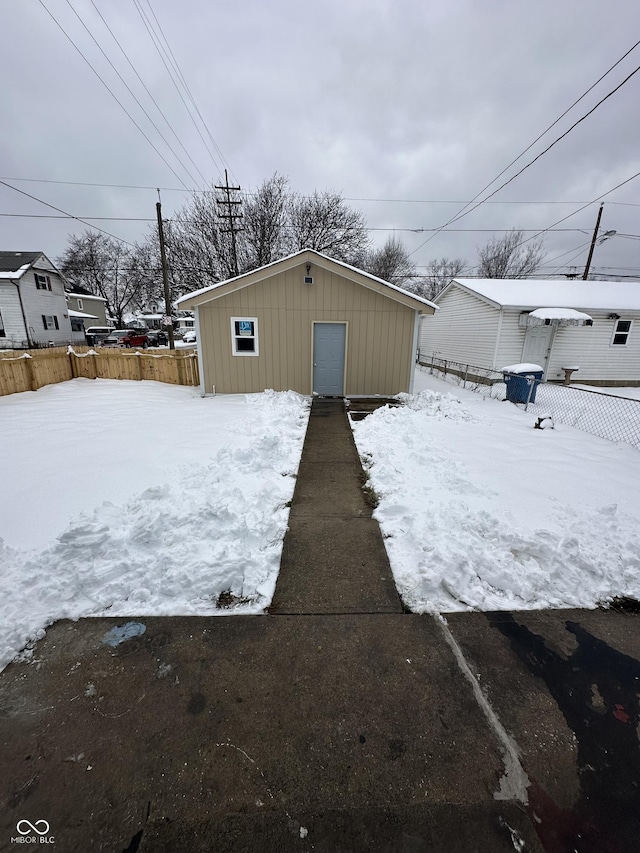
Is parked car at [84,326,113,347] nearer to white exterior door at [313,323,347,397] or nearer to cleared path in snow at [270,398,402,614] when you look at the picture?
white exterior door at [313,323,347,397]

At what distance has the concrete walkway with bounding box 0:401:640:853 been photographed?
1593 millimetres

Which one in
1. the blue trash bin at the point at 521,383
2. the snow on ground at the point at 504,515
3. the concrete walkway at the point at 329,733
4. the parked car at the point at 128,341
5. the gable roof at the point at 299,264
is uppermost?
the gable roof at the point at 299,264

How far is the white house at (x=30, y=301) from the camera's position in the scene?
23469mm

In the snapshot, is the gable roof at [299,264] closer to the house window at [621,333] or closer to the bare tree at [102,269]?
the house window at [621,333]

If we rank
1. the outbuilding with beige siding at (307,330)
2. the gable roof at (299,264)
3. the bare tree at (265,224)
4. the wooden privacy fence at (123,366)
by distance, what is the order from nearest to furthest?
the gable roof at (299,264) → the outbuilding with beige siding at (307,330) → the wooden privacy fence at (123,366) → the bare tree at (265,224)

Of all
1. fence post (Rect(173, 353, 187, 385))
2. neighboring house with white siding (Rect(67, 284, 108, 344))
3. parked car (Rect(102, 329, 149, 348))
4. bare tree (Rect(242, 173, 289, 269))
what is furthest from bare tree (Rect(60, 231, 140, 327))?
fence post (Rect(173, 353, 187, 385))

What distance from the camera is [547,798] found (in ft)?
5.59

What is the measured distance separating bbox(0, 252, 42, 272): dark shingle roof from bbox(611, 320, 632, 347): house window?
35.0 m

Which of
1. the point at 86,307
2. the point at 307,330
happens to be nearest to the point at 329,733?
the point at 307,330

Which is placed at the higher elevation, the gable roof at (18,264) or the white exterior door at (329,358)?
the gable roof at (18,264)

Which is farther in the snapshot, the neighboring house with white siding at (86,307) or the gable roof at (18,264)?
the neighboring house with white siding at (86,307)

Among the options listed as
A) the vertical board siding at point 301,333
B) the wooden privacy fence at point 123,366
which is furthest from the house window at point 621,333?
the wooden privacy fence at point 123,366

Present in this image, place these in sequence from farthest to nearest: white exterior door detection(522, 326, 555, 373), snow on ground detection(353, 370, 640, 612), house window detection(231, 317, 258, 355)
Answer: white exterior door detection(522, 326, 555, 373), house window detection(231, 317, 258, 355), snow on ground detection(353, 370, 640, 612)

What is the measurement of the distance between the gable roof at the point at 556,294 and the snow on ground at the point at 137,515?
37.5 ft
